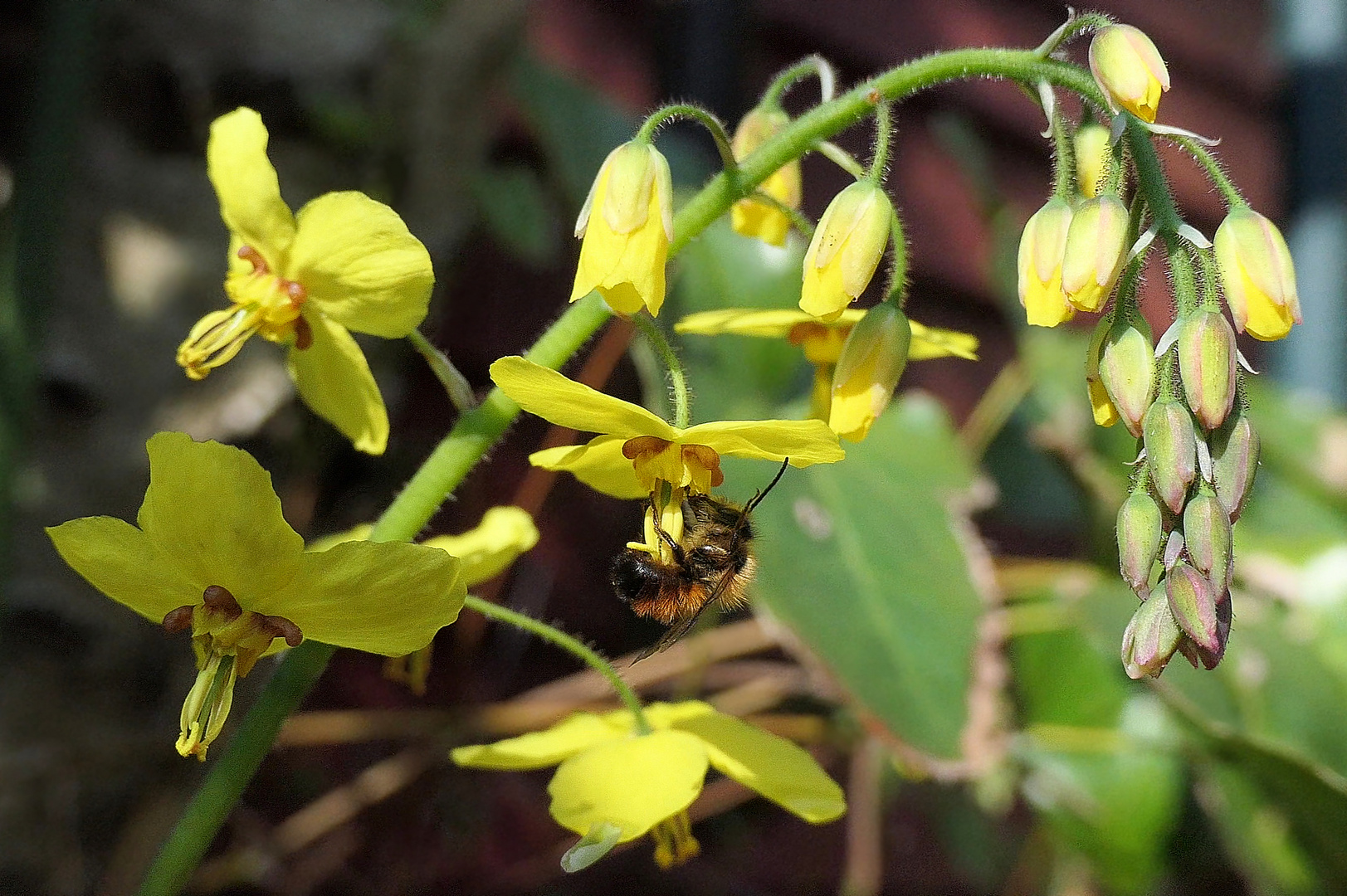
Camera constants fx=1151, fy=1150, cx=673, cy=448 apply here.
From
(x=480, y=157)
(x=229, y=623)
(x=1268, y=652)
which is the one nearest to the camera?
(x=229, y=623)

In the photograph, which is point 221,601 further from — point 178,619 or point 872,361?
point 872,361

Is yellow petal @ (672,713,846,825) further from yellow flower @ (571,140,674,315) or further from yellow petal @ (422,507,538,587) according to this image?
yellow flower @ (571,140,674,315)

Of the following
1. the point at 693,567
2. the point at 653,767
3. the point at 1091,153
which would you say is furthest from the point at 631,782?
the point at 1091,153

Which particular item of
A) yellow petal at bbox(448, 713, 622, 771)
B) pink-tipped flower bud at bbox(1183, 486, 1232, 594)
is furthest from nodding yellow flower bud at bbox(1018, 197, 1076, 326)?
yellow petal at bbox(448, 713, 622, 771)

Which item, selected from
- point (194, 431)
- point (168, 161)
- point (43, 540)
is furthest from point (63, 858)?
point (168, 161)

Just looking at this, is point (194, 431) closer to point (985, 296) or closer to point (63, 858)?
point (63, 858)
